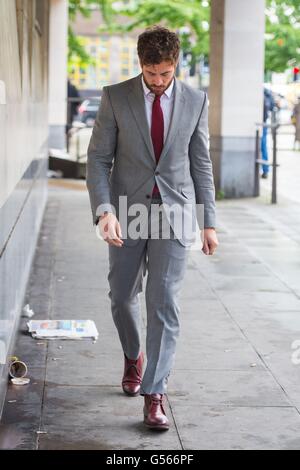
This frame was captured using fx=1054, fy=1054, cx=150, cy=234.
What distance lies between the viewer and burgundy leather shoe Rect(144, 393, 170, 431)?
5.41 m

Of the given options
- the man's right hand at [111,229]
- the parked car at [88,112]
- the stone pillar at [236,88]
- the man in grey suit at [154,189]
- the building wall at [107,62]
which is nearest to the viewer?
the man's right hand at [111,229]

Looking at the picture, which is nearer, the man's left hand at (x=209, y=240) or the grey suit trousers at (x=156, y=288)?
the grey suit trousers at (x=156, y=288)

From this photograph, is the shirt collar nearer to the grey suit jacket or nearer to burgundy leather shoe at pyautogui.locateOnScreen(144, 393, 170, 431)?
the grey suit jacket

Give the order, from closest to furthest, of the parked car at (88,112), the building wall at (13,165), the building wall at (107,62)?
the building wall at (13,165), the parked car at (88,112), the building wall at (107,62)

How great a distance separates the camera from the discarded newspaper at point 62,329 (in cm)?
757

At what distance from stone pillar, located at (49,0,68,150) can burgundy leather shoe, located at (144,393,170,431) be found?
71.5ft

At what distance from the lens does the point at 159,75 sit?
539 cm

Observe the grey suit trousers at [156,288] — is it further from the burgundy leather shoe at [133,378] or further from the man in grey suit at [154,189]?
the burgundy leather shoe at [133,378]

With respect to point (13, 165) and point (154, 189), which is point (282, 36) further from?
point (154, 189)

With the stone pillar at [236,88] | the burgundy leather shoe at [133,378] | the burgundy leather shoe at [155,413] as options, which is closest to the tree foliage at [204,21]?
the stone pillar at [236,88]

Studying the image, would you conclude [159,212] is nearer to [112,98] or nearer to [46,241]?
[112,98]

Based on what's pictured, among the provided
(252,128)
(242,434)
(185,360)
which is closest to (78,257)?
(185,360)

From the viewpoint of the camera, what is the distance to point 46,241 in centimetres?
1277

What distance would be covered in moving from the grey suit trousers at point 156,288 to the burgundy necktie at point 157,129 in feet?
1.11
